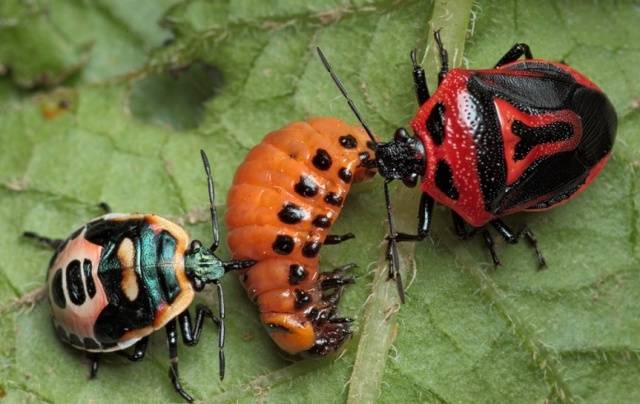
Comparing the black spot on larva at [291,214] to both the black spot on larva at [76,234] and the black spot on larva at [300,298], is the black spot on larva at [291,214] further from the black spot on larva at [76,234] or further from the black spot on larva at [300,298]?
the black spot on larva at [76,234]

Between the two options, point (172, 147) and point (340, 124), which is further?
point (172, 147)

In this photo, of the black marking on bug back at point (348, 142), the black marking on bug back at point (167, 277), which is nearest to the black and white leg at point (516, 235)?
the black marking on bug back at point (348, 142)

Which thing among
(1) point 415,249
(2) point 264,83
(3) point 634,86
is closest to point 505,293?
(1) point 415,249

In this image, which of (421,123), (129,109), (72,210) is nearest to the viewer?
(421,123)

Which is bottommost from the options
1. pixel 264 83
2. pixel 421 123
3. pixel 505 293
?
pixel 505 293

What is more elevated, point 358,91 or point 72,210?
point 358,91

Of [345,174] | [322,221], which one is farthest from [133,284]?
[345,174]

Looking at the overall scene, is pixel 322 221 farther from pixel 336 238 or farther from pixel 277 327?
pixel 277 327

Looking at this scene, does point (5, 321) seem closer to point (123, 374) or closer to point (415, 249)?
point (123, 374)
